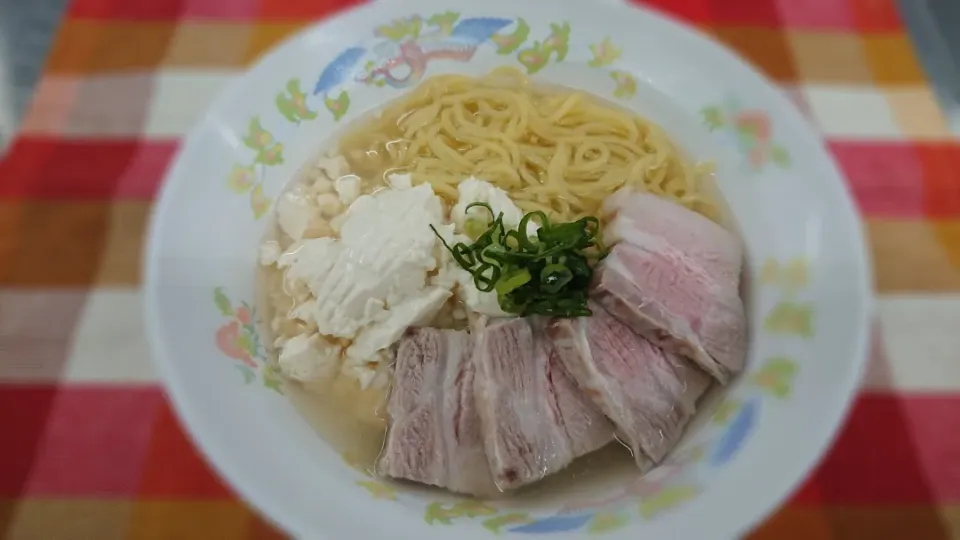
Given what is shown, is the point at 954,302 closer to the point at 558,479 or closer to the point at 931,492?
the point at 931,492

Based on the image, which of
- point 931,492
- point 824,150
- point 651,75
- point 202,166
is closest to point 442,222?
point 202,166

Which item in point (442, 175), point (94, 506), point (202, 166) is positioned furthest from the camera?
point (442, 175)

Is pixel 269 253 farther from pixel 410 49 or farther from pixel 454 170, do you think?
pixel 410 49

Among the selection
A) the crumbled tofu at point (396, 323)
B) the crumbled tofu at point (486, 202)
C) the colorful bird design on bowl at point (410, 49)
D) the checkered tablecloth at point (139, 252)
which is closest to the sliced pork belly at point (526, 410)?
the crumbled tofu at point (396, 323)

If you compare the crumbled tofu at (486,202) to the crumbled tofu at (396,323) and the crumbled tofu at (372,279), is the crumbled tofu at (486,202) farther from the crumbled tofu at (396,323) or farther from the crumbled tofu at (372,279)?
the crumbled tofu at (396,323)

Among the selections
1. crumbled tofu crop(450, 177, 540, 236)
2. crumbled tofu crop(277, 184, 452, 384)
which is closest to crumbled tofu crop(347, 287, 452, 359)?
crumbled tofu crop(277, 184, 452, 384)

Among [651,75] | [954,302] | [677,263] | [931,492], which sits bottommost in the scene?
[931,492]

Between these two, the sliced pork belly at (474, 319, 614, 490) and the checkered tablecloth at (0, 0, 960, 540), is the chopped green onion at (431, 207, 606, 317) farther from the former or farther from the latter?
the checkered tablecloth at (0, 0, 960, 540)
